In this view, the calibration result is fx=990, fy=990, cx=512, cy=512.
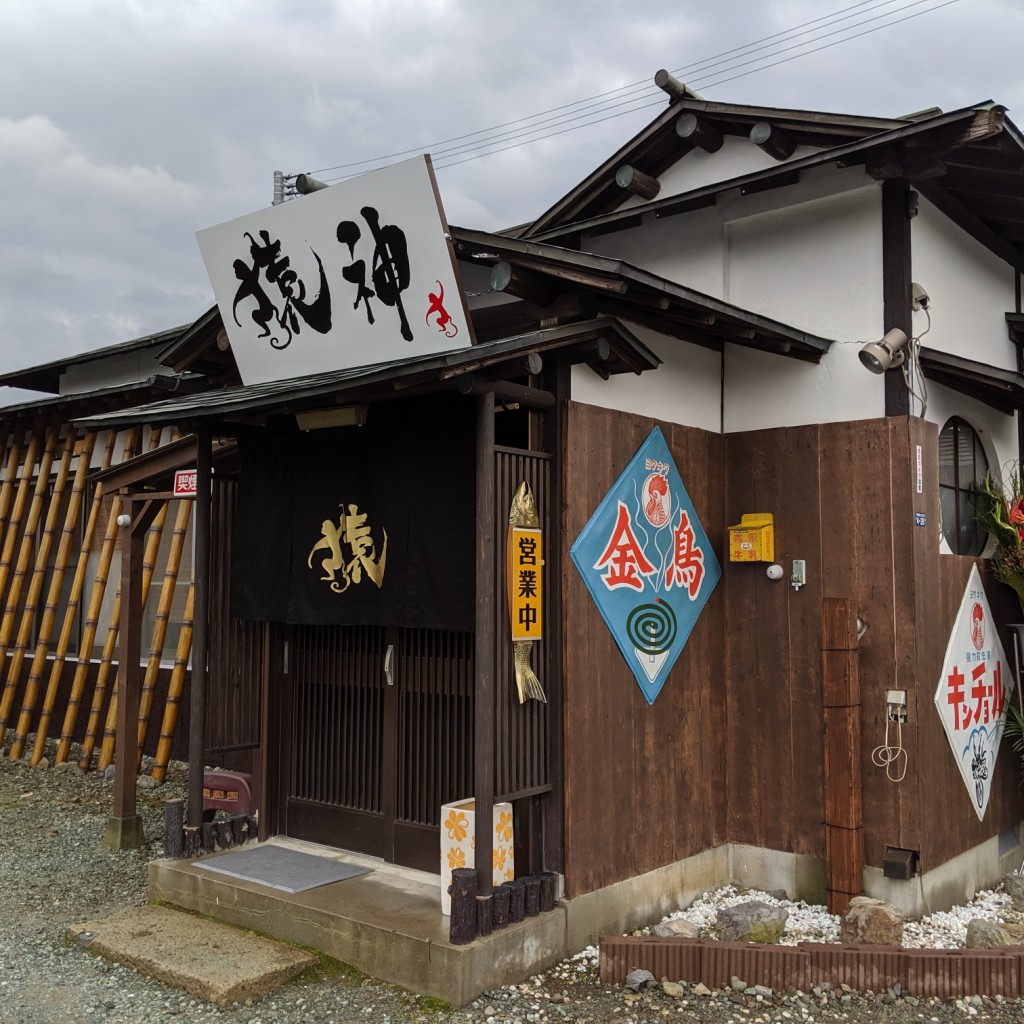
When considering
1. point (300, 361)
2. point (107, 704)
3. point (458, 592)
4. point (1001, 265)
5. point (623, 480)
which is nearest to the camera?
point (458, 592)

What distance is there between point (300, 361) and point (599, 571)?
2.49 m

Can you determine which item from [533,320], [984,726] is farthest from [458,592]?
[984,726]

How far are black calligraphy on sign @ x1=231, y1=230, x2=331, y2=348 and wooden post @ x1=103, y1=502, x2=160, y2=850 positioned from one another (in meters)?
2.48

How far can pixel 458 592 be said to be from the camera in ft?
18.7

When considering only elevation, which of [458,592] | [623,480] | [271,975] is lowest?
[271,975]

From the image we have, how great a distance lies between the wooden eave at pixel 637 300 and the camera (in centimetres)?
555

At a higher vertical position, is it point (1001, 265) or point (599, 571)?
point (1001, 265)

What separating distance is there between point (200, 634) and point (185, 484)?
1.46 m

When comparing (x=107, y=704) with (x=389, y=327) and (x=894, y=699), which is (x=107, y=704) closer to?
(x=389, y=327)

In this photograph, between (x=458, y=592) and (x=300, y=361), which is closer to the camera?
(x=458, y=592)

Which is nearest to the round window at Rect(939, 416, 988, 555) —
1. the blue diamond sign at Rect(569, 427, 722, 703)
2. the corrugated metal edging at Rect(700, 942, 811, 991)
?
the blue diamond sign at Rect(569, 427, 722, 703)

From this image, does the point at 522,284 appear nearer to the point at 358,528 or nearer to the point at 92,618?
the point at 358,528

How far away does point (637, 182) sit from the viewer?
7.89 metres

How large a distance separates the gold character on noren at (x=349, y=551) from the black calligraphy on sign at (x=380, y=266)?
1.24m
